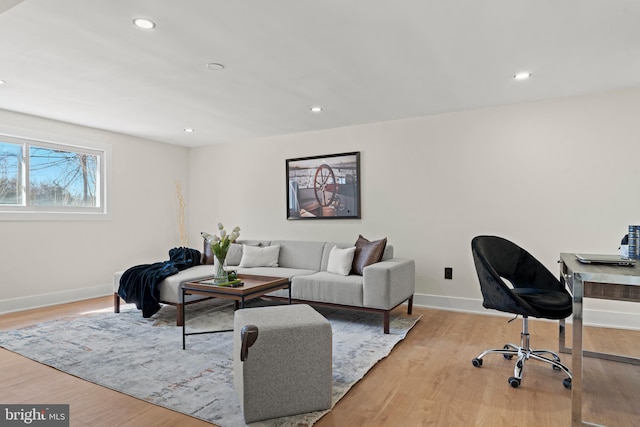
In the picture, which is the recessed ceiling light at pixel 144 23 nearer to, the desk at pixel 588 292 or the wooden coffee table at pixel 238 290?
the wooden coffee table at pixel 238 290

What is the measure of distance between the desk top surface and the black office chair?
18.0 inches

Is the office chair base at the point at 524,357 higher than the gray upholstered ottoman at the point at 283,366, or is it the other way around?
the gray upholstered ottoman at the point at 283,366

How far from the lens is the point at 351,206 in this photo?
15.8 ft

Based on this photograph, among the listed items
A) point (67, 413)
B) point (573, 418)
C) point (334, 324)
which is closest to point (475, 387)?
point (573, 418)

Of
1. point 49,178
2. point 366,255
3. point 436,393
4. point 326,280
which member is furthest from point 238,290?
point 49,178

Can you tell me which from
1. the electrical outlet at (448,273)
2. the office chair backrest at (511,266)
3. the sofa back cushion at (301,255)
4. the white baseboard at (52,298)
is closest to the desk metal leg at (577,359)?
the office chair backrest at (511,266)

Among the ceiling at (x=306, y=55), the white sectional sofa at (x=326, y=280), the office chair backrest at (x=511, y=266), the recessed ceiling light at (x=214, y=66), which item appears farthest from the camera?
the white sectional sofa at (x=326, y=280)

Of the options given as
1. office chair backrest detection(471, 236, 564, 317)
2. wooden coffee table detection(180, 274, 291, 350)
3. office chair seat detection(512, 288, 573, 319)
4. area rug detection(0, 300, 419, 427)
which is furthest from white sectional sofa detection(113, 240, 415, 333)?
office chair seat detection(512, 288, 573, 319)

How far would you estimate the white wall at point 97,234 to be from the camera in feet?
13.9

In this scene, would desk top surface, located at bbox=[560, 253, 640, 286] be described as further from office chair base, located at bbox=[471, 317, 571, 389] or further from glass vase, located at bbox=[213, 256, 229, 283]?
glass vase, located at bbox=[213, 256, 229, 283]

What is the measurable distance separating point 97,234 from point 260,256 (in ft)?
7.59

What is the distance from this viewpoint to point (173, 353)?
287 cm

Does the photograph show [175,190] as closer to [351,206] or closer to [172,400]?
[351,206]

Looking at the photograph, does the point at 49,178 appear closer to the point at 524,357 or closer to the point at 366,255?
the point at 366,255
